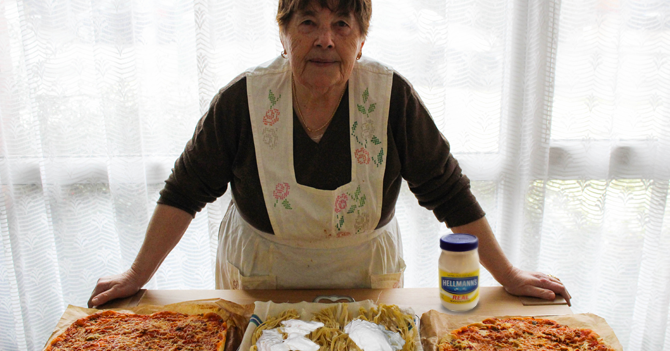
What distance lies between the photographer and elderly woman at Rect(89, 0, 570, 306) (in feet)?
Answer: 4.18

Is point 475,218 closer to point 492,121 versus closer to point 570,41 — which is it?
point 492,121

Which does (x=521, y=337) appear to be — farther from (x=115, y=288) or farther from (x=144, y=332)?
(x=115, y=288)

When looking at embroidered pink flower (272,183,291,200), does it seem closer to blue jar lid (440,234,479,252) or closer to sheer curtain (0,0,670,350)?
blue jar lid (440,234,479,252)

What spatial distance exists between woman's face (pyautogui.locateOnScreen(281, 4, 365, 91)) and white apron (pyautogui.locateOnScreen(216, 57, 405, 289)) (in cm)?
13

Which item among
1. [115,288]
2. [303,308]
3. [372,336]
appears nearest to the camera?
[372,336]

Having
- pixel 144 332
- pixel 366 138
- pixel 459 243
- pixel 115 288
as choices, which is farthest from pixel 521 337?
pixel 115 288

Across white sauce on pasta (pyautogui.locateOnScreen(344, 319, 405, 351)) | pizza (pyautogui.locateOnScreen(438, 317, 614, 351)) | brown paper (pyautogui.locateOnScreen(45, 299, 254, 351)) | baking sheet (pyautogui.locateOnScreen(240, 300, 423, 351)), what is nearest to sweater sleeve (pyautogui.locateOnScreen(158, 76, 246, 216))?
brown paper (pyautogui.locateOnScreen(45, 299, 254, 351))

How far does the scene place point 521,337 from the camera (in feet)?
3.40

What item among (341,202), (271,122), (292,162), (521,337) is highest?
(271,122)

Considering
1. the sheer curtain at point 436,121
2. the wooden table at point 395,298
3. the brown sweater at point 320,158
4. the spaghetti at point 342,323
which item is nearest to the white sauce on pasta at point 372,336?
the spaghetti at point 342,323

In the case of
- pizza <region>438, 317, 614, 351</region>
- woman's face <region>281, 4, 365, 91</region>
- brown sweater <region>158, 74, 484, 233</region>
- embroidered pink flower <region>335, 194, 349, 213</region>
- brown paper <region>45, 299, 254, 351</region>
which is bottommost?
pizza <region>438, 317, 614, 351</region>

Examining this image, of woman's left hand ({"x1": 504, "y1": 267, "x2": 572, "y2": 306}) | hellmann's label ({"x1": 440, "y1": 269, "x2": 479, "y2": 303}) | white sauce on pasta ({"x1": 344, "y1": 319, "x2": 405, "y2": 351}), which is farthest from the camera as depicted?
woman's left hand ({"x1": 504, "y1": 267, "x2": 572, "y2": 306})

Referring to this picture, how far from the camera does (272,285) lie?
4.38ft

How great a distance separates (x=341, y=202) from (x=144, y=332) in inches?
21.7
